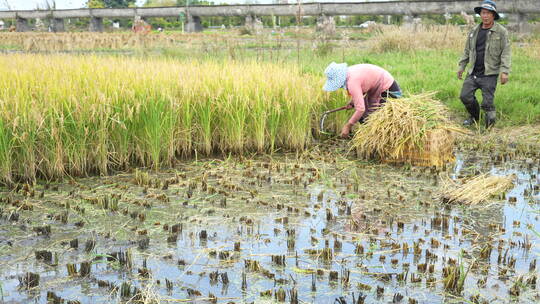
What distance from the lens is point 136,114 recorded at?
572 cm

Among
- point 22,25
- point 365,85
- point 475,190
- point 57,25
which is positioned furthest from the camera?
point 22,25

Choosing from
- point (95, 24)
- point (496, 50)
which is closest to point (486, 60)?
point (496, 50)

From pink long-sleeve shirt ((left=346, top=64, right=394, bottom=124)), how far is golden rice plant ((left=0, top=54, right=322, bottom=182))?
0.70m

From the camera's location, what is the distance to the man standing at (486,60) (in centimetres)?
720

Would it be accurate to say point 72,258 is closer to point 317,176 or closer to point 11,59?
point 317,176

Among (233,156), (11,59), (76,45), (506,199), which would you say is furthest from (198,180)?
(76,45)

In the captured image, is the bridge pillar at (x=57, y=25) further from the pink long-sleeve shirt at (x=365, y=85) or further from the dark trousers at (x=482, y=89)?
the pink long-sleeve shirt at (x=365, y=85)

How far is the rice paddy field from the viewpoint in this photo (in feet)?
10.8

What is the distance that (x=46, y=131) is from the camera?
528 centimetres

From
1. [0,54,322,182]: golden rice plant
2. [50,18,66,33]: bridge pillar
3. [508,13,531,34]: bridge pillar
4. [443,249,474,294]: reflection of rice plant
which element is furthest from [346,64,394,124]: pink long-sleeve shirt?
[50,18,66,33]: bridge pillar

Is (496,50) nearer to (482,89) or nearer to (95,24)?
(482,89)

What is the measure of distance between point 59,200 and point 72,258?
128cm

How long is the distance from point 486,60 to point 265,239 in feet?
15.8

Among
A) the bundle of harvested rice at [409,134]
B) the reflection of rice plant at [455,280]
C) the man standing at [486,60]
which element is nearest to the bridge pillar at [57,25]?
the man standing at [486,60]
